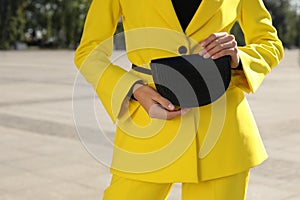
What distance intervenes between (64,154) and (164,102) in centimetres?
426

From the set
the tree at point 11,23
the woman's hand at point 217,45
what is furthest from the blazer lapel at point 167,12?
the tree at point 11,23

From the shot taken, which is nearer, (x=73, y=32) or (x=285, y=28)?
(x=73, y=32)

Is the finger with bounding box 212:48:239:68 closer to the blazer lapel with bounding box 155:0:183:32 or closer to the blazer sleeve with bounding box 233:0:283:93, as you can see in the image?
the blazer sleeve with bounding box 233:0:283:93

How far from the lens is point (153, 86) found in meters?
1.73

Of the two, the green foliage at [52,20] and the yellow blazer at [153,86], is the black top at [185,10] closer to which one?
the yellow blazer at [153,86]

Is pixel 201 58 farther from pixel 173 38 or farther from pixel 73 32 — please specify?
pixel 73 32

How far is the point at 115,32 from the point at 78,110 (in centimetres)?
29

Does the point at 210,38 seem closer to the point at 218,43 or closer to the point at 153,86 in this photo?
the point at 218,43

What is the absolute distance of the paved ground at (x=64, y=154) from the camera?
14.9ft

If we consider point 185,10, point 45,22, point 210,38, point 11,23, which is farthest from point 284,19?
point 210,38

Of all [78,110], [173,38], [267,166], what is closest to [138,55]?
[173,38]

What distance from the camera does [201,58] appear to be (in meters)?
1.59

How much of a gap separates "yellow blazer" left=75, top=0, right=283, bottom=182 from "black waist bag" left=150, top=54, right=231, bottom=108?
97mm

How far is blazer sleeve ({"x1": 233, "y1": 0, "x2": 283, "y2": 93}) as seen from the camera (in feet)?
5.82
